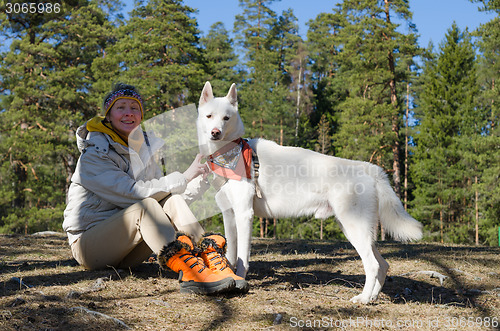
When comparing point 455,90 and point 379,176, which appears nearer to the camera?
point 379,176

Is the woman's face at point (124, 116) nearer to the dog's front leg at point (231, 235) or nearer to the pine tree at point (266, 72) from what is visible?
the dog's front leg at point (231, 235)

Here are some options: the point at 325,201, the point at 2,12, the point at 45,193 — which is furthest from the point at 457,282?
the point at 2,12

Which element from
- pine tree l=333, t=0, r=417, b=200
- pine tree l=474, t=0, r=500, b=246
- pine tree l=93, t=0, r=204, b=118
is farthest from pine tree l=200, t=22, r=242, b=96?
pine tree l=474, t=0, r=500, b=246

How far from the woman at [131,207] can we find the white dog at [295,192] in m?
0.29

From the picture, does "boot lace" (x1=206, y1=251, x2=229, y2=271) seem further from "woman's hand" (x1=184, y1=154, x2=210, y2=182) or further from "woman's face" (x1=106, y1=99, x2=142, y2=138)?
"woman's face" (x1=106, y1=99, x2=142, y2=138)

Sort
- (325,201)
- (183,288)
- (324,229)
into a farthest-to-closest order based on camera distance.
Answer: (324,229) < (325,201) < (183,288)

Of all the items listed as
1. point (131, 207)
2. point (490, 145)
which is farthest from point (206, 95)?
point (490, 145)

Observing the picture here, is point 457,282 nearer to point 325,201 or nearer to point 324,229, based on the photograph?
point 325,201

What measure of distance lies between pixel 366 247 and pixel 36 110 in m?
19.6

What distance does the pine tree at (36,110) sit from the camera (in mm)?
17844

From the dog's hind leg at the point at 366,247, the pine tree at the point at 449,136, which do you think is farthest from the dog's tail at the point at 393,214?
the pine tree at the point at 449,136

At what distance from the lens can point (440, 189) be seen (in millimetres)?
24891

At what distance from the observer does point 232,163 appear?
3.61m

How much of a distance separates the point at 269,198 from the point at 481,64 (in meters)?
24.8
